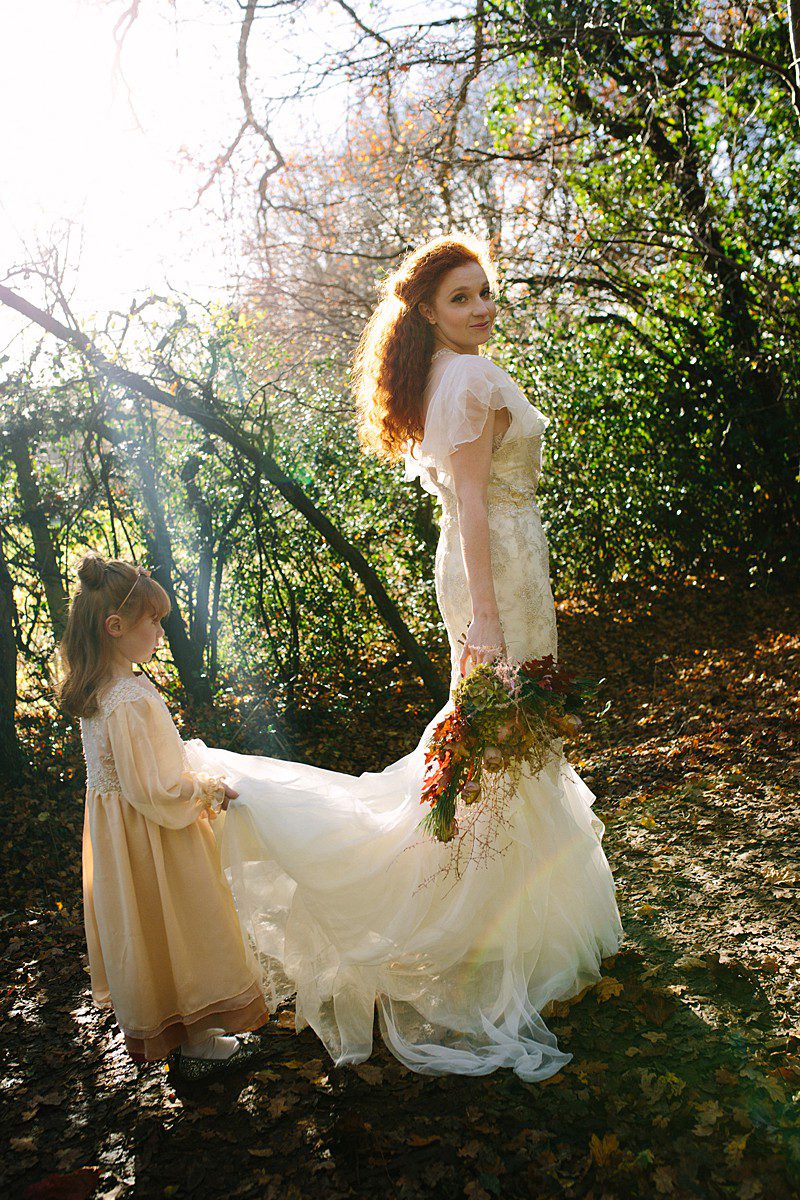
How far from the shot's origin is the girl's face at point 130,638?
2836 mm

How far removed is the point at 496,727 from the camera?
2.53m

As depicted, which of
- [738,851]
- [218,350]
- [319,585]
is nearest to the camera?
[738,851]

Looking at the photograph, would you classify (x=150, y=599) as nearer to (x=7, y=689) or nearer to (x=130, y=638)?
(x=130, y=638)

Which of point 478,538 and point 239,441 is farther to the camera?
point 239,441

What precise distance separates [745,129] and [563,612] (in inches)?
159

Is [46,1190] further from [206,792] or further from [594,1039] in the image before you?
[594,1039]

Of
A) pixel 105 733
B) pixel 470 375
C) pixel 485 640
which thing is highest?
pixel 470 375

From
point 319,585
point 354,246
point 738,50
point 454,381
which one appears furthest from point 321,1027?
point 354,246

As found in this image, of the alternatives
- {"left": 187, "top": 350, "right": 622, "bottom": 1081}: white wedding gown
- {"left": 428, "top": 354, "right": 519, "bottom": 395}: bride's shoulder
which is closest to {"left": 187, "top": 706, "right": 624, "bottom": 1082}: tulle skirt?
{"left": 187, "top": 350, "right": 622, "bottom": 1081}: white wedding gown

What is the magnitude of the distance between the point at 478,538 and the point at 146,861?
1.40 metres

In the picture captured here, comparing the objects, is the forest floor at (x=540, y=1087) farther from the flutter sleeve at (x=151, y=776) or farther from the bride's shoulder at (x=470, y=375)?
the bride's shoulder at (x=470, y=375)

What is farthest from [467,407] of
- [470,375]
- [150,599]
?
[150,599]

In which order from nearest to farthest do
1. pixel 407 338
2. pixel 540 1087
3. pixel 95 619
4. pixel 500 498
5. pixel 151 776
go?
pixel 540 1087 < pixel 151 776 < pixel 95 619 < pixel 500 498 < pixel 407 338

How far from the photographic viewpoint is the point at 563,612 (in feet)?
26.9
